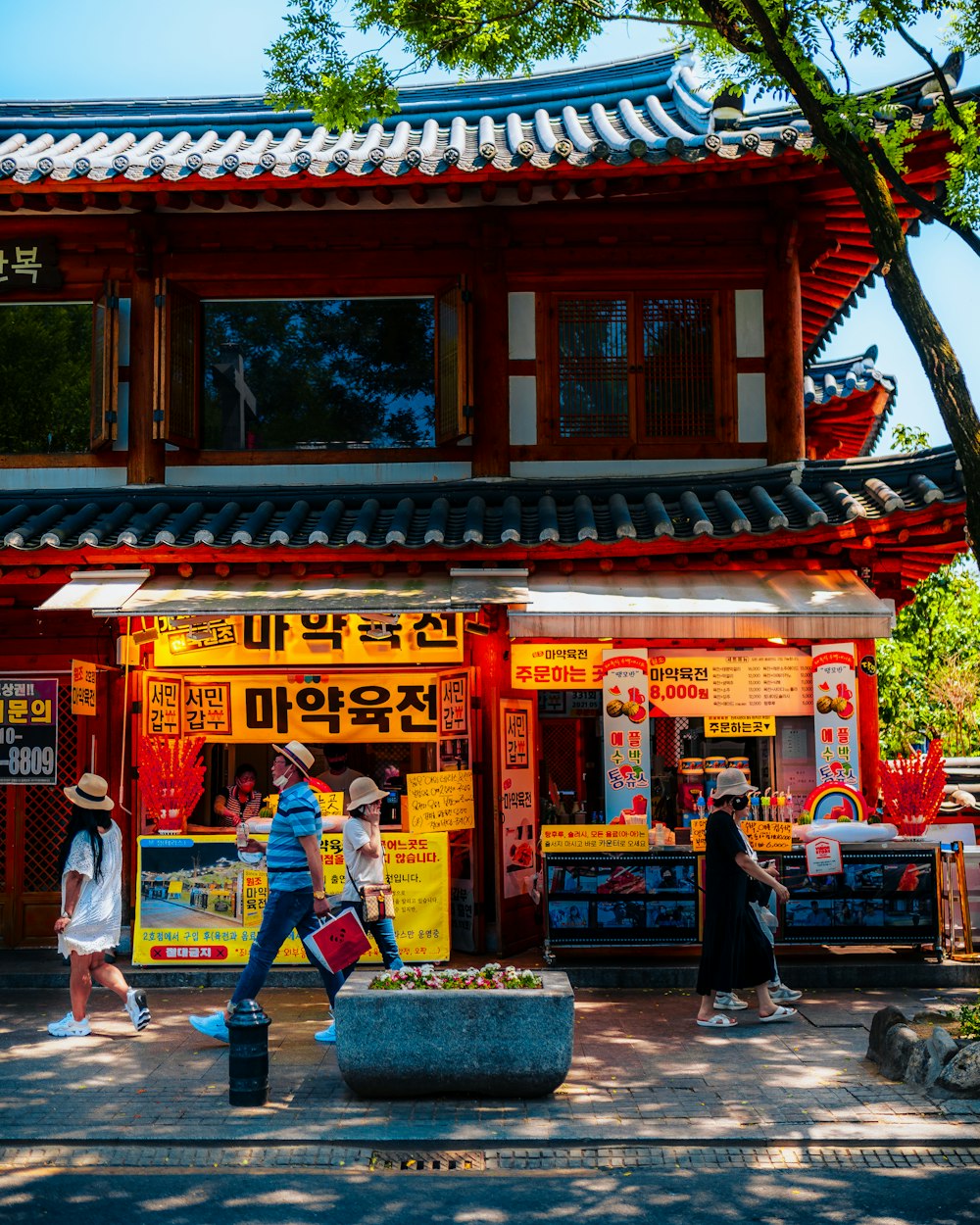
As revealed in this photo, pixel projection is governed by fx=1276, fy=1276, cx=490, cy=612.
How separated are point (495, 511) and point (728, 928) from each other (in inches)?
188

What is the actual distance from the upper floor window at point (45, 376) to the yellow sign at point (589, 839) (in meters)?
6.49

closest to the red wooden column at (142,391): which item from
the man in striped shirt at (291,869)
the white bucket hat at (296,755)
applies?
the white bucket hat at (296,755)

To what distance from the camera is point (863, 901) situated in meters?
11.8

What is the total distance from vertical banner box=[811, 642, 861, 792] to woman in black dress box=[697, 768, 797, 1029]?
2371 mm

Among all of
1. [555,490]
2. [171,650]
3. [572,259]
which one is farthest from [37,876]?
[572,259]

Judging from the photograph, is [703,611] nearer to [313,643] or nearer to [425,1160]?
[313,643]

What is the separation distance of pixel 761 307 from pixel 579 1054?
8.03 meters

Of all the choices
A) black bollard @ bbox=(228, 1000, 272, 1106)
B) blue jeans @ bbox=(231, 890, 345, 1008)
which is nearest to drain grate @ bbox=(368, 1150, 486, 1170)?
black bollard @ bbox=(228, 1000, 272, 1106)

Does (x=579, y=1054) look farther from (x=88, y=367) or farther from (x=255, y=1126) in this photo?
(x=88, y=367)

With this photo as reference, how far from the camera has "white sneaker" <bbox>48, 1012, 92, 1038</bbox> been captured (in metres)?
9.81

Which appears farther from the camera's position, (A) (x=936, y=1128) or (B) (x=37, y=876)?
(B) (x=37, y=876)

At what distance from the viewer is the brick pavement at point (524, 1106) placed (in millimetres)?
7246

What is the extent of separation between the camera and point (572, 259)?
1345cm

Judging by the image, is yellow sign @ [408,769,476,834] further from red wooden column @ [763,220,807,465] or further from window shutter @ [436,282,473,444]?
red wooden column @ [763,220,807,465]
